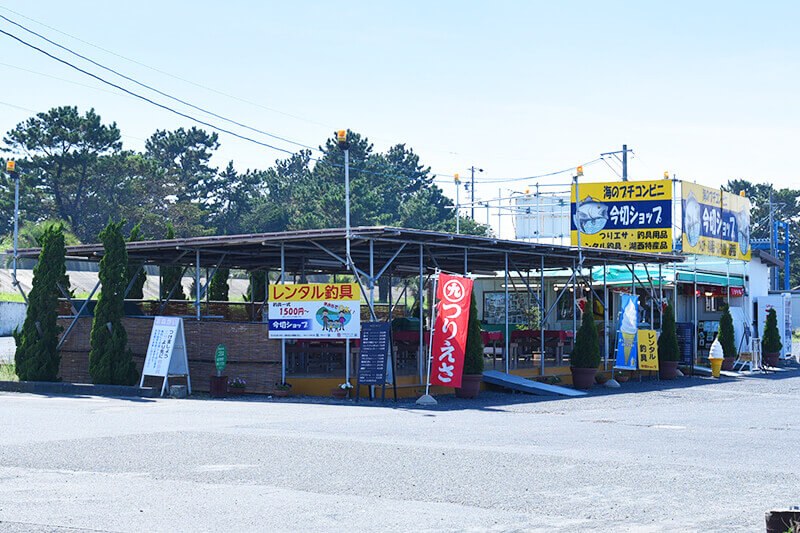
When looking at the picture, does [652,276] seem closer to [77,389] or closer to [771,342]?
[771,342]

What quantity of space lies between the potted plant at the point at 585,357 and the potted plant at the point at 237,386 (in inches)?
329

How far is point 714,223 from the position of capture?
1368 inches

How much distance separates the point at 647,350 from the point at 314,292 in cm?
1072

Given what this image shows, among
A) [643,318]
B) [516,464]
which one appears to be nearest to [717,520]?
[516,464]

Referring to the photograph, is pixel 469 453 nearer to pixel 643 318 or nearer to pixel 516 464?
pixel 516 464

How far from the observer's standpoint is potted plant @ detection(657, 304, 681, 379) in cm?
2731

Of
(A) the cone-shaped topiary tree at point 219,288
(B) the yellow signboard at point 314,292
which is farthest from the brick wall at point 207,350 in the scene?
(A) the cone-shaped topiary tree at point 219,288

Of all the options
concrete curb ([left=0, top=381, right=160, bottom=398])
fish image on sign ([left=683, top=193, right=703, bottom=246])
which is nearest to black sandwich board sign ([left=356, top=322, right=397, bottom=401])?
concrete curb ([left=0, top=381, right=160, bottom=398])

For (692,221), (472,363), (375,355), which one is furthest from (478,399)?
(692,221)

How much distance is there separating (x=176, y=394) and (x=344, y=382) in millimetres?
3588

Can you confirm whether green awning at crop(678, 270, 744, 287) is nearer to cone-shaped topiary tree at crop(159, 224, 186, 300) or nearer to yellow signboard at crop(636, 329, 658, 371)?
yellow signboard at crop(636, 329, 658, 371)

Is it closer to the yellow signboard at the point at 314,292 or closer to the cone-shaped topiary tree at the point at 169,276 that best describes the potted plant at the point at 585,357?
the yellow signboard at the point at 314,292

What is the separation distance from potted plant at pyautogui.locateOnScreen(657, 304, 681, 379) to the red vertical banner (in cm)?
1003

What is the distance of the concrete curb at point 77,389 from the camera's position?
20.5 m
